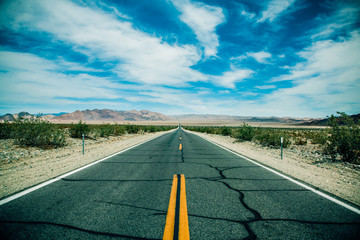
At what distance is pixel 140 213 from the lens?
124 inches

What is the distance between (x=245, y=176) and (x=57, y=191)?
5065mm

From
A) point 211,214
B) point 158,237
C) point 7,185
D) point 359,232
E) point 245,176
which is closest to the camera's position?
point 158,237

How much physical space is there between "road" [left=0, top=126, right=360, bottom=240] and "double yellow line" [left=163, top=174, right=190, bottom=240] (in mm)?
96

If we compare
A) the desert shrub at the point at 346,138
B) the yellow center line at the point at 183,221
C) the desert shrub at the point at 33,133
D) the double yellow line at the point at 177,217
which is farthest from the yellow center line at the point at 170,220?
the desert shrub at the point at 33,133

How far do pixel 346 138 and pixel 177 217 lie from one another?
374 inches

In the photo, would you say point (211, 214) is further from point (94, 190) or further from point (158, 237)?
point (94, 190)

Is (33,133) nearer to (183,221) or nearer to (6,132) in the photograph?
(6,132)

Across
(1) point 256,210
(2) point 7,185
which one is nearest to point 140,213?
(1) point 256,210

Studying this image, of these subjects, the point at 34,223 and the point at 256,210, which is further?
the point at 256,210

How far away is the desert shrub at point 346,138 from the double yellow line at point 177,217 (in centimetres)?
867

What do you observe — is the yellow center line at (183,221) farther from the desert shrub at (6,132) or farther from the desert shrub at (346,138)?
the desert shrub at (6,132)

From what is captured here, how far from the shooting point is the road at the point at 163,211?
8.52 ft

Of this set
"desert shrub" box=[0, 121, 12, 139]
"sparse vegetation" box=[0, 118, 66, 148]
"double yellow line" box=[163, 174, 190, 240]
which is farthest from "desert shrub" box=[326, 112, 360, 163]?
"desert shrub" box=[0, 121, 12, 139]

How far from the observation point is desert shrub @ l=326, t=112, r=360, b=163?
822 cm
